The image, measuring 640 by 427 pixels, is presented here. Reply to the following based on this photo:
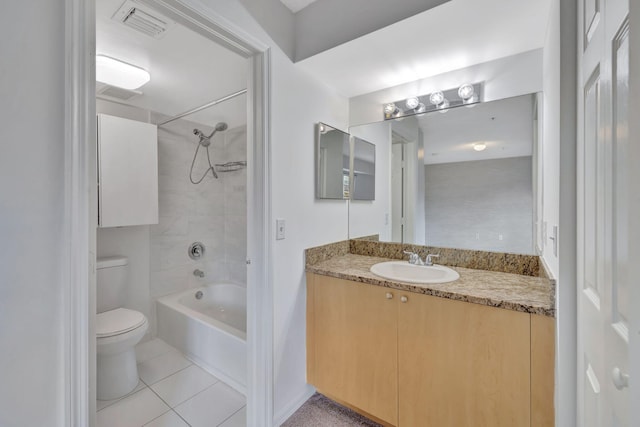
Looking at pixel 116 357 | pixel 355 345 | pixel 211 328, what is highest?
pixel 355 345

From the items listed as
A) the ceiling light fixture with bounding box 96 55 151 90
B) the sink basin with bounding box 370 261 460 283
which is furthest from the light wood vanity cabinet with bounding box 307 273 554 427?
the ceiling light fixture with bounding box 96 55 151 90

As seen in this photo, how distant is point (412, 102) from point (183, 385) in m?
2.56

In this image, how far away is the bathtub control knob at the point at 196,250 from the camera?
2846 millimetres

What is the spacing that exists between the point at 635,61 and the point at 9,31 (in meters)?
1.37

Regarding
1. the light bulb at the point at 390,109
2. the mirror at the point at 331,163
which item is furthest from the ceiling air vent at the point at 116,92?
the light bulb at the point at 390,109

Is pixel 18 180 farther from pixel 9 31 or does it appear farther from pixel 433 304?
pixel 433 304

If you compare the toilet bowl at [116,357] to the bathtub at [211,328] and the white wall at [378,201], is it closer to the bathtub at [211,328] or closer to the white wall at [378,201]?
the bathtub at [211,328]

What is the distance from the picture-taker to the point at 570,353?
0.93 m

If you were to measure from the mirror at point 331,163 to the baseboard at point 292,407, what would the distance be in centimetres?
129

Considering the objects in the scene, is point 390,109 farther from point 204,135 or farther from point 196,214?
point 196,214

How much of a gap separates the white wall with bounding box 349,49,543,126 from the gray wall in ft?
1.32

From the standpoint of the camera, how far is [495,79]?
158 centimetres

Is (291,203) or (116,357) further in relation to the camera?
(116,357)

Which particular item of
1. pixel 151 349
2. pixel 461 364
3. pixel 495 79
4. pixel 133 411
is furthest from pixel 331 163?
pixel 151 349
